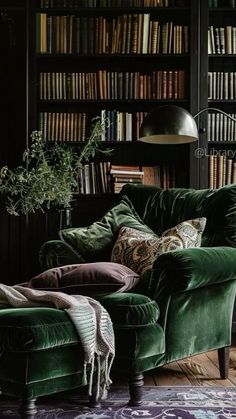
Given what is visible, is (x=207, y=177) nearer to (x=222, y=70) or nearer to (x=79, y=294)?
(x=222, y=70)

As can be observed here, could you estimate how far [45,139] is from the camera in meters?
4.45

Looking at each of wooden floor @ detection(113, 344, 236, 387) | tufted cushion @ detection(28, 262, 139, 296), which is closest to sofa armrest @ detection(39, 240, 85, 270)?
tufted cushion @ detection(28, 262, 139, 296)

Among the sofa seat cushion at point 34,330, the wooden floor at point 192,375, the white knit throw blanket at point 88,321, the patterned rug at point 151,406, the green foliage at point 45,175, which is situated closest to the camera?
the sofa seat cushion at point 34,330

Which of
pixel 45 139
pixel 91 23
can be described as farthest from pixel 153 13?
pixel 45 139

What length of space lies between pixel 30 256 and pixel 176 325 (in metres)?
1.90

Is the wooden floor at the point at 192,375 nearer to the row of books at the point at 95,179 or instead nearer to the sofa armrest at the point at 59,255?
the sofa armrest at the point at 59,255

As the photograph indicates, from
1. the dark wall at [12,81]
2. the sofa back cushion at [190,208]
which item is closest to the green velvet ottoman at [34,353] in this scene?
the sofa back cushion at [190,208]

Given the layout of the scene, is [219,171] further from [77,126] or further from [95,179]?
[77,126]

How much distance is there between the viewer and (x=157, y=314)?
2.51m

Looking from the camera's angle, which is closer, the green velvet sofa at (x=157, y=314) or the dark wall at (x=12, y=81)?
the green velvet sofa at (x=157, y=314)

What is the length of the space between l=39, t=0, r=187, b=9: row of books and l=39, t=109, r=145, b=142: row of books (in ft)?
2.56

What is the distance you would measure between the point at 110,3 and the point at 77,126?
93 centimetres

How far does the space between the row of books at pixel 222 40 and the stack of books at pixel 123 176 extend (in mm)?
1047

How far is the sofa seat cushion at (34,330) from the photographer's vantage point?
6.91 ft
